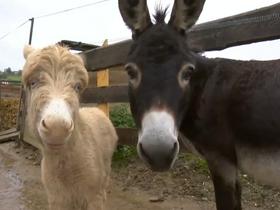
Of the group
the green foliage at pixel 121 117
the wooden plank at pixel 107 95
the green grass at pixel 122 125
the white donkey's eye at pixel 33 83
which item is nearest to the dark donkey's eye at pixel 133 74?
the white donkey's eye at pixel 33 83

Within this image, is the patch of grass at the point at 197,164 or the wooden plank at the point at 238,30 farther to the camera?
the patch of grass at the point at 197,164

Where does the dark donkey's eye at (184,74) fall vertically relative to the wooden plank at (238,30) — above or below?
below

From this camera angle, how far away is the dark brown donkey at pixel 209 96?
99.0 inches

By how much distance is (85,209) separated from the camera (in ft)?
11.1

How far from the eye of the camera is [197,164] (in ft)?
17.9

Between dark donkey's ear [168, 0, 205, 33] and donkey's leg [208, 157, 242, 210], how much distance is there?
968 millimetres

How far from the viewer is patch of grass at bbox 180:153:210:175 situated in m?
5.28

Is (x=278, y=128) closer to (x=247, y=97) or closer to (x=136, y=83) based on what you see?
(x=247, y=97)

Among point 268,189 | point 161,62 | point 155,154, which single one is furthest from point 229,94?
point 268,189

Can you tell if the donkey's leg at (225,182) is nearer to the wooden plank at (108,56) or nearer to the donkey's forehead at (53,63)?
the donkey's forehead at (53,63)

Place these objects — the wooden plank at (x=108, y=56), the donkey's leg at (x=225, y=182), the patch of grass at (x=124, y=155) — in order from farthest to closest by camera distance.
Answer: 1. the patch of grass at (x=124, y=155)
2. the wooden plank at (x=108, y=56)
3. the donkey's leg at (x=225, y=182)

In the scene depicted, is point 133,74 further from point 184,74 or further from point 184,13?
point 184,13

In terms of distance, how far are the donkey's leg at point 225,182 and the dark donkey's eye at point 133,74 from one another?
0.82 meters

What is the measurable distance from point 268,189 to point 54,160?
2616mm
